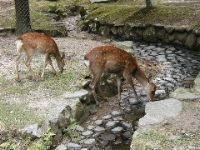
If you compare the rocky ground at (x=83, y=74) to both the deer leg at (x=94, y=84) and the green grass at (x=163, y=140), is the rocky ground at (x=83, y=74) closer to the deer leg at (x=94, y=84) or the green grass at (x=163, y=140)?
the deer leg at (x=94, y=84)

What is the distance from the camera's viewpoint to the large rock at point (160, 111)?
26.3ft

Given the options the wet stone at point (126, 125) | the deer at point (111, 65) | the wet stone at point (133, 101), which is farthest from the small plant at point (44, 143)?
the wet stone at point (133, 101)

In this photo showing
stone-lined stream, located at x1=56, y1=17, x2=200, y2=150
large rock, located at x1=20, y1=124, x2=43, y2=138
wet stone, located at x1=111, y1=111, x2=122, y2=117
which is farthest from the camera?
wet stone, located at x1=111, y1=111, x2=122, y2=117

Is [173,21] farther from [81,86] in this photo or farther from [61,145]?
[61,145]

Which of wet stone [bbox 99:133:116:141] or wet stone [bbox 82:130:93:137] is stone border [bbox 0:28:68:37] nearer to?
wet stone [bbox 82:130:93:137]

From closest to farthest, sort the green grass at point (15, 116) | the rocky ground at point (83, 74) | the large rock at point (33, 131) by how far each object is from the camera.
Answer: the large rock at point (33, 131) → the green grass at point (15, 116) → the rocky ground at point (83, 74)

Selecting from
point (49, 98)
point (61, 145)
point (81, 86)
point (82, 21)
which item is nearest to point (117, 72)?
point (81, 86)

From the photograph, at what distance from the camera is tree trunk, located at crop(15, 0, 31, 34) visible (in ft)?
42.9

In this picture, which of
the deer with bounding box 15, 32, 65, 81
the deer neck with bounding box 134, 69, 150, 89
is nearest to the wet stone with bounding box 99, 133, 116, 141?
the deer neck with bounding box 134, 69, 150, 89

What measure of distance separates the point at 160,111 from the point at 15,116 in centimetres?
248

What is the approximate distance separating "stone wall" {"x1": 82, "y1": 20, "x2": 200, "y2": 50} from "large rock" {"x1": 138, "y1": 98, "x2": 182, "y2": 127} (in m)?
4.41

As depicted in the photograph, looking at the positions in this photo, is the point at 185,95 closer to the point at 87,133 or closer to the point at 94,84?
the point at 94,84

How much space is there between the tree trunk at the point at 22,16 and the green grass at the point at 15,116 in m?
4.72

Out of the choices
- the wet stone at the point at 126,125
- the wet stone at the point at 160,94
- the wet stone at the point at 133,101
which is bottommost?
the wet stone at the point at 126,125
